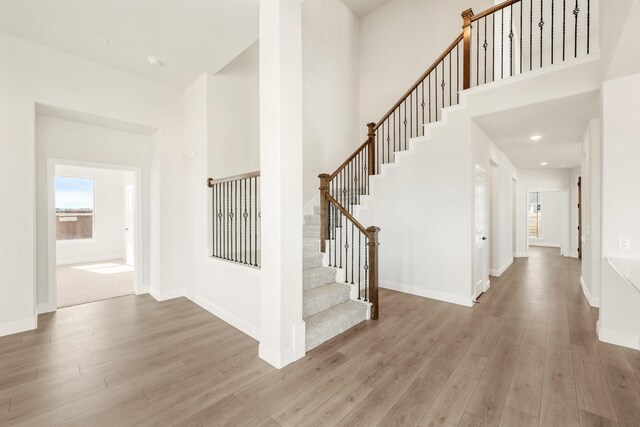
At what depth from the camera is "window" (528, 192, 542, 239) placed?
11375 millimetres

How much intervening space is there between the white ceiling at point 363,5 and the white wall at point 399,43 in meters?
0.11

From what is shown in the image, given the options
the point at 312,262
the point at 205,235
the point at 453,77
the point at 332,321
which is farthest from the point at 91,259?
the point at 453,77

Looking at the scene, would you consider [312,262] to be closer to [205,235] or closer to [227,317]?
[227,317]

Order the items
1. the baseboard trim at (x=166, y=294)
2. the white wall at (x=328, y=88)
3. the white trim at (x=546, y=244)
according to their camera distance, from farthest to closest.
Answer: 1. the white trim at (x=546, y=244)
2. the white wall at (x=328, y=88)
3. the baseboard trim at (x=166, y=294)

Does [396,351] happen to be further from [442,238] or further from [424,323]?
[442,238]

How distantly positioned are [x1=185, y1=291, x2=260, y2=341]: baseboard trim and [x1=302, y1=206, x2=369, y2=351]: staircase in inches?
23.1

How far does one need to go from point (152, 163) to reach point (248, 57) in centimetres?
240

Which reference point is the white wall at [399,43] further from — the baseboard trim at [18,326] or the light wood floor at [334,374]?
the baseboard trim at [18,326]

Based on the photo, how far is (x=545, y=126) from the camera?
14.2ft

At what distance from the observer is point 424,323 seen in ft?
11.4

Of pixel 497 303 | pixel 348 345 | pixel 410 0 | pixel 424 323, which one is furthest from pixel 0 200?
pixel 410 0

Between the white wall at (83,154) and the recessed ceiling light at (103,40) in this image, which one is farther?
the white wall at (83,154)

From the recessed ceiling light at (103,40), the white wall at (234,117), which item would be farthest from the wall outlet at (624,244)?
the recessed ceiling light at (103,40)

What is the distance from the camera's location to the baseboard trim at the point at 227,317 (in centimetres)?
309
